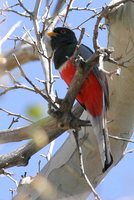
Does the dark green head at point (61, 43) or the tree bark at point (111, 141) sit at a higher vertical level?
the dark green head at point (61, 43)

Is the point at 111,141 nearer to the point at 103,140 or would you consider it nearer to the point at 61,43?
the point at 103,140

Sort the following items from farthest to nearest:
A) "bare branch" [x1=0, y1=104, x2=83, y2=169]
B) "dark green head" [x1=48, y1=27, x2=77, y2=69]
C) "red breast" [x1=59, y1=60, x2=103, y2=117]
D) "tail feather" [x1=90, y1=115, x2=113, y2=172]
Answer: "dark green head" [x1=48, y1=27, x2=77, y2=69]
"red breast" [x1=59, y1=60, x2=103, y2=117]
"bare branch" [x1=0, y1=104, x2=83, y2=169]
"tail feather" [x1=90, y1=115, x2=113, y2=172]

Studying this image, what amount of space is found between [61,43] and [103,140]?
1.13m

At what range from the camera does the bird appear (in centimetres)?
269

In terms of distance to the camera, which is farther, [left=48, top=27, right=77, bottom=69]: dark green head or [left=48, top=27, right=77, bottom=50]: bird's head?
[left=48, top=27, right=77, bottom=50]: bird's head

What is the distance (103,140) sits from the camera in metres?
2.68

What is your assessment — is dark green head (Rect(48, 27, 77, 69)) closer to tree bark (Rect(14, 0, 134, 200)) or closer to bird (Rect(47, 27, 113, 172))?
bird (Rect(47, 27, 113, 172))

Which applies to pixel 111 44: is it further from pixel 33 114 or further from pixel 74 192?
pixel 33 114

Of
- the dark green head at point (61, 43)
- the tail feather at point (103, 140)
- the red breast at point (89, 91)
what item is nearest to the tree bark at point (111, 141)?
the tail feather at point (103, 140)

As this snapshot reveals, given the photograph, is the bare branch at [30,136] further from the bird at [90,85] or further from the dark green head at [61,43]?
the dark green head at [61,43]

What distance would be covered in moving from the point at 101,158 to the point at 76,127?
0.22m

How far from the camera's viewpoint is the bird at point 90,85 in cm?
269

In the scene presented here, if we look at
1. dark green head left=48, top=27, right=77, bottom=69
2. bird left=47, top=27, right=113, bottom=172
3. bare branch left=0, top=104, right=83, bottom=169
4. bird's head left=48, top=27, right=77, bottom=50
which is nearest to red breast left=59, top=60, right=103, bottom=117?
bird left=47, top=27, right=113, bottom=172

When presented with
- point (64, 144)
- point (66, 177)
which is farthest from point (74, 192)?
point (64, 144)
